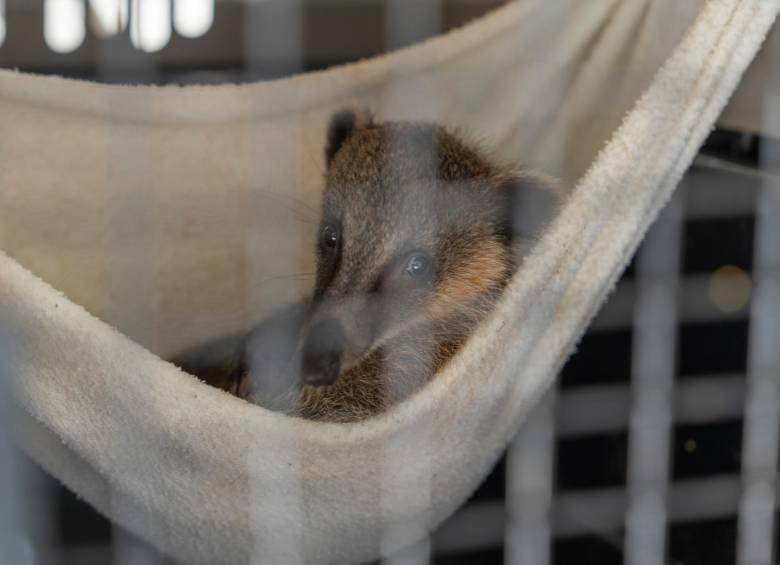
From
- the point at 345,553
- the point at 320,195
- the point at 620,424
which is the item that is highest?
the point at 320,195

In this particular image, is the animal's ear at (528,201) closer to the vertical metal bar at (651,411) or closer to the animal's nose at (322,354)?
the vertical metal bar at (651,411)

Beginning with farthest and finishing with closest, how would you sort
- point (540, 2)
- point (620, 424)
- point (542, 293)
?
point (540, 2) → point (620, 424) → point (542, 293)

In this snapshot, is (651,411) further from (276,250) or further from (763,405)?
(276,250)

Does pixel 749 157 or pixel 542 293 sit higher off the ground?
pixel 749 157

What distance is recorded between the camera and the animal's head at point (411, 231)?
1.43 meters

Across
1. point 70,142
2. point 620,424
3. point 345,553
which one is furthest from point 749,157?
point 70,142

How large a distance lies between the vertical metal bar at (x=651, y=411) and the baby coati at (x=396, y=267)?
0.20m

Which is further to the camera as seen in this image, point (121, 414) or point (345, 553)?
point (345, 553)

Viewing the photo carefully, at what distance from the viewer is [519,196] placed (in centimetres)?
158

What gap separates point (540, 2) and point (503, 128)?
0.79 ft

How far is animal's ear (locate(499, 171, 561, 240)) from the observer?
5.13ft

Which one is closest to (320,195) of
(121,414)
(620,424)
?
(620,424)

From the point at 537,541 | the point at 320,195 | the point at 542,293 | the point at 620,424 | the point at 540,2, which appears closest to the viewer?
the point at 542,293

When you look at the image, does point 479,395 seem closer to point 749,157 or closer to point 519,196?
point 519,196
